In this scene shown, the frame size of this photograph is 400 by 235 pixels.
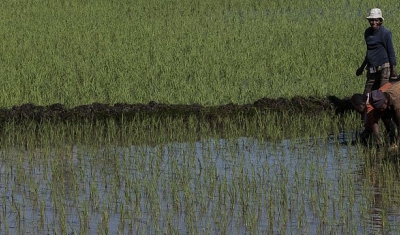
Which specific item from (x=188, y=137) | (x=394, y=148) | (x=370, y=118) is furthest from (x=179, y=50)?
(x=394, y=148)

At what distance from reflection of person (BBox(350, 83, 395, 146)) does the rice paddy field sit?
15cm

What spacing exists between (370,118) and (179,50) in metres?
5.03

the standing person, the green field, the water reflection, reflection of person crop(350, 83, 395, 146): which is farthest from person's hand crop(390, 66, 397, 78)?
the green field

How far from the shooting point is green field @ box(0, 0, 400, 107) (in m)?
9.94

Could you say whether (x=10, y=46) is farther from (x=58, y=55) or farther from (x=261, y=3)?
(x=261, y=3)

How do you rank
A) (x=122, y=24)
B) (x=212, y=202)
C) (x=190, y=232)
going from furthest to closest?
(x=122, y=24)
(x=212, y=202)
(x=190, y=232)

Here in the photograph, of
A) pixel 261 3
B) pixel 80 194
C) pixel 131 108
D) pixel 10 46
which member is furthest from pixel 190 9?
pixel 80 194

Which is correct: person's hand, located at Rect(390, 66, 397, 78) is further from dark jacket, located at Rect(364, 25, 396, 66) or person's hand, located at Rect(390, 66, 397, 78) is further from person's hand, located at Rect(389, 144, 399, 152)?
person's hand, located at Rect(389, 144, 399, 152)

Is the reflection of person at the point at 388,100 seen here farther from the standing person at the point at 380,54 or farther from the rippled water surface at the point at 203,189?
the standing person at the point at 380,54

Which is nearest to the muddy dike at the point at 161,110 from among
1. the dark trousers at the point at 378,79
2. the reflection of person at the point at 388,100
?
the dark trousers at the point at 378,79

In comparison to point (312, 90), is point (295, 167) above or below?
below

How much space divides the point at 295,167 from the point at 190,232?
1.84 m

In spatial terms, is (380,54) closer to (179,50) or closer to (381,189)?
(381,189)

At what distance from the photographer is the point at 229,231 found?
5.53 m
